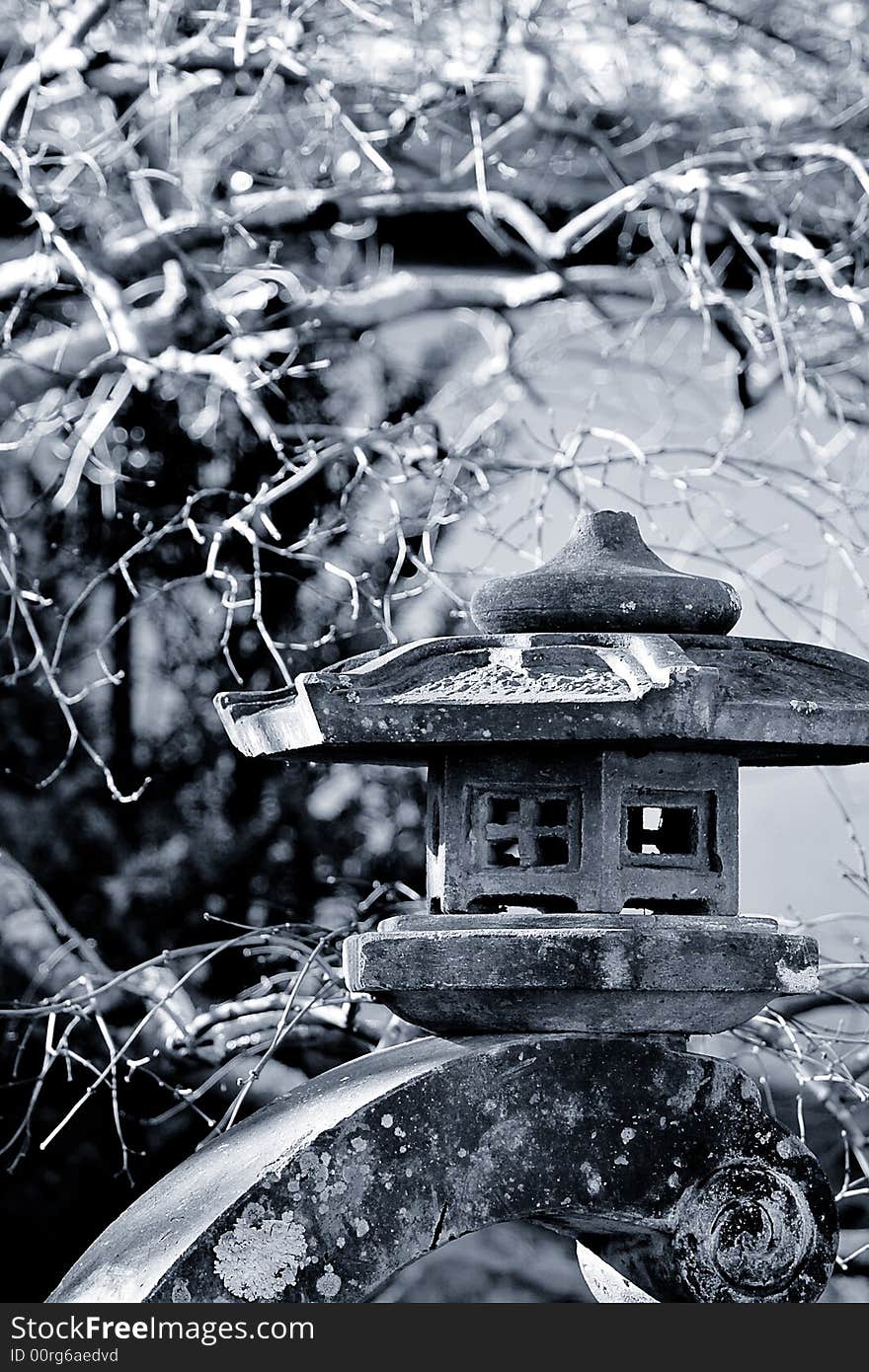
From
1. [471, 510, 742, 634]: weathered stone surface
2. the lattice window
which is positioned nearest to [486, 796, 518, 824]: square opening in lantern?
the lattice window

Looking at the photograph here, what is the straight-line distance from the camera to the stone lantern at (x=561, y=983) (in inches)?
85.9

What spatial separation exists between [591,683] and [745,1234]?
83 centimetres

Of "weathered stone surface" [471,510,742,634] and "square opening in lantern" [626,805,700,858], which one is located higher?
"weathered stone surface" [471,510,742,634]

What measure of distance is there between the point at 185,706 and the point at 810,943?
3067mm

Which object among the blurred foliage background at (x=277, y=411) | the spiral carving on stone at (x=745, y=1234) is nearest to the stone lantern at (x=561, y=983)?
the spiral carving on stone at (x=745, y=1234)

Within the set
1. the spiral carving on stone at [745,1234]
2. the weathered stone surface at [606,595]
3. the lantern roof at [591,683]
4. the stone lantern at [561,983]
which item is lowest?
the spiral carving on stone at [745,1234]

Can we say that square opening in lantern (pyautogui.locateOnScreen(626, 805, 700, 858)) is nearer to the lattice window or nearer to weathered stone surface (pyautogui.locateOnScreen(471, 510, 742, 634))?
the lattice window

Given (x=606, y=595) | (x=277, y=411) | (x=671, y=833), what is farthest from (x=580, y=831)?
(x=277, y=411)

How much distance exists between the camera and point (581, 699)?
2174mm

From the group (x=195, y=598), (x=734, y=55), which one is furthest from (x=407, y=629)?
(x=734, y=55)

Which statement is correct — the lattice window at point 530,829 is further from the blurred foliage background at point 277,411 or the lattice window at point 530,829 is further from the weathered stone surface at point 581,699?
the blurred foliage background at point 277,411

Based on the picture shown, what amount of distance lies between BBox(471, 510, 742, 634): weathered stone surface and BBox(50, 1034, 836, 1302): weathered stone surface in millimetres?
630

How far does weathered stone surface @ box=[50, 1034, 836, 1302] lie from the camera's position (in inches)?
85.0

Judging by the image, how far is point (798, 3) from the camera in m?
4.96
